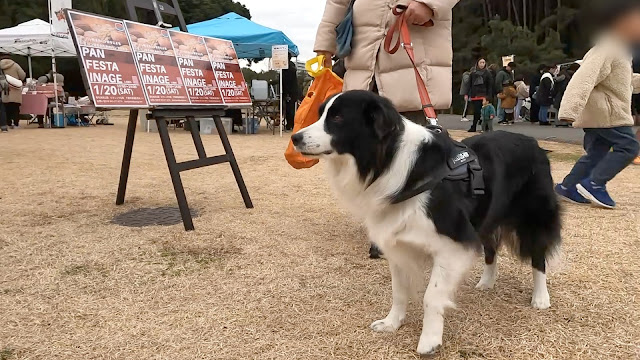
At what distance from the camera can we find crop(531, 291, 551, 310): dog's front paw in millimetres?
2623

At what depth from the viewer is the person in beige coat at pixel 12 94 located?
13219mm

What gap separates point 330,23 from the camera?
355 cm

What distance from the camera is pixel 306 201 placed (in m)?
5.18

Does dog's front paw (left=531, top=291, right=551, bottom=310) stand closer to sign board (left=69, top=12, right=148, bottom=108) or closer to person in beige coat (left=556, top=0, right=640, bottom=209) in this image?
person in beige coat (left=556, top=0, right=640, bottom=209)

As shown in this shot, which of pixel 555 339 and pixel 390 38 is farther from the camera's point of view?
pixel 390 38

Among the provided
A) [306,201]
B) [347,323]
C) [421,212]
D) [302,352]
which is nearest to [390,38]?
[421,212]

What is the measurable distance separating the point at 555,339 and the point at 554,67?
15.3 metres

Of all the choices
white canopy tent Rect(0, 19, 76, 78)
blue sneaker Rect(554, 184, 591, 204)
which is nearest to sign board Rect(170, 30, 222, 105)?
blue sneaker Rect(554, 184, 591, 204)

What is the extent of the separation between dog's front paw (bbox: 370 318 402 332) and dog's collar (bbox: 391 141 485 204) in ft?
2.14

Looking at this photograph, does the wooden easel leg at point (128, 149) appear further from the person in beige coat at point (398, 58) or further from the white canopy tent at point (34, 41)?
the white canopy tent at point (34, 41)

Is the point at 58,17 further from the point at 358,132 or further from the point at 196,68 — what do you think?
the point at 358,132

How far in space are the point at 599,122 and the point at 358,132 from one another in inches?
137

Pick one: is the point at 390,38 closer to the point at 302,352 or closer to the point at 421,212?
the point at 421,212

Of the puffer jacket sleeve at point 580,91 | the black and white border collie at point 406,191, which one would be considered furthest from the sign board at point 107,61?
the puffer jacket sleeve at point 580,91
